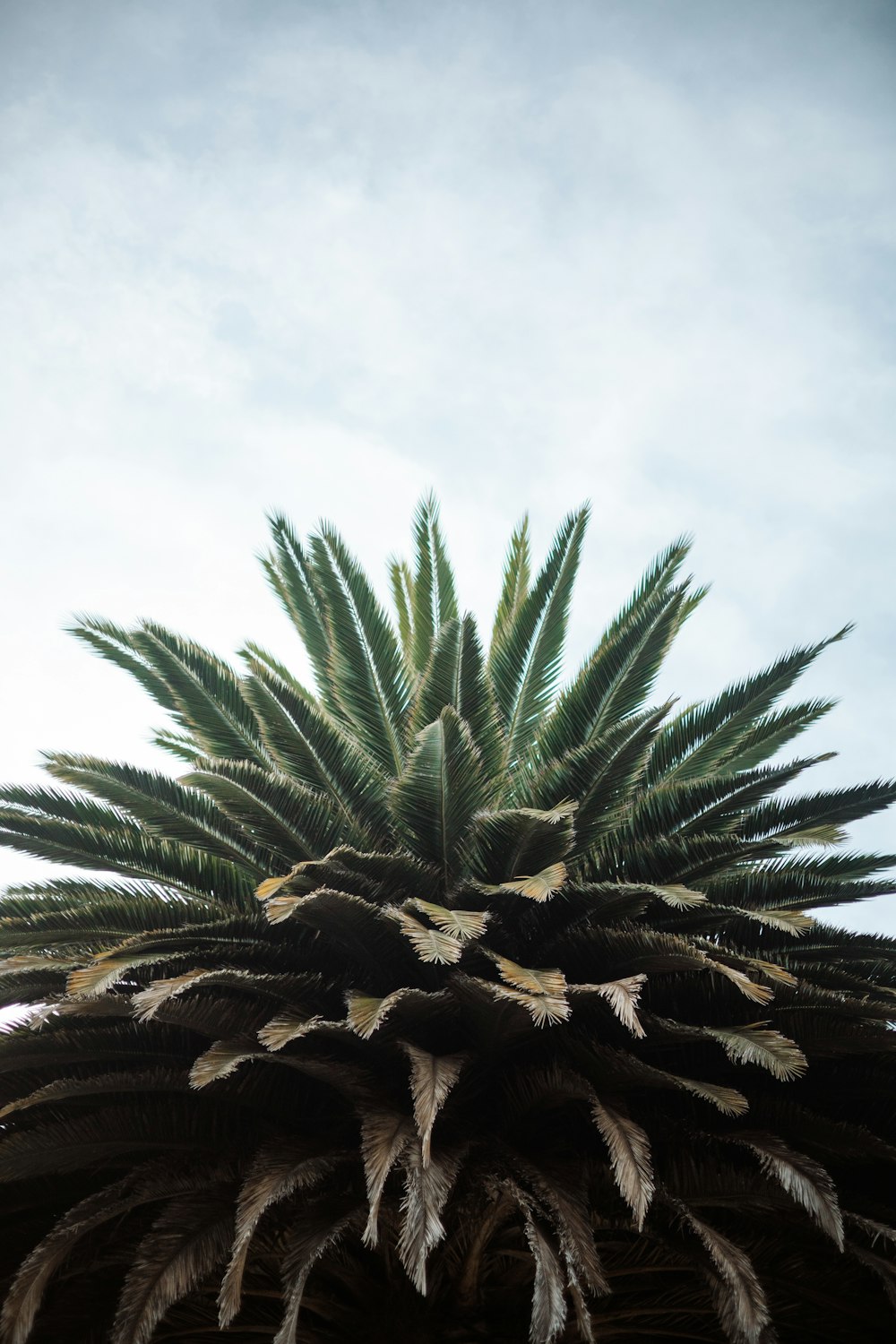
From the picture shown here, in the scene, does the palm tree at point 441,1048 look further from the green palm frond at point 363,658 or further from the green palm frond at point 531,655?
the green palm frond at point 531,655

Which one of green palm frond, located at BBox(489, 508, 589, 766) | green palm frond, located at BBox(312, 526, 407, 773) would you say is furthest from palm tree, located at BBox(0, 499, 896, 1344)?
green palm frond, located at BBox(489, 508, 589, 766)

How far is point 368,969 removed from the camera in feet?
14.3

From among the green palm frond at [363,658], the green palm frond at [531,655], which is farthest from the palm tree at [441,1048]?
the green palm frond at [531,655]

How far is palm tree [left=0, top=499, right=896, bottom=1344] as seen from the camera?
370 centimetres

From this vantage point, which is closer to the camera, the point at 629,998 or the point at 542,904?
the point at 629,998

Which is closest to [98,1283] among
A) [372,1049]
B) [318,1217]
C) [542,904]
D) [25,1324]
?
[25,1324]

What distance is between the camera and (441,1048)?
13.7 feet

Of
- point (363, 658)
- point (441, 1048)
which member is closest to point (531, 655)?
point (363, 658)

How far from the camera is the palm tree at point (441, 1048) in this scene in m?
3.70

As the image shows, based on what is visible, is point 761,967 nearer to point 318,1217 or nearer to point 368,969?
point 368,969

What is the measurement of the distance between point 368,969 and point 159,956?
2.82 feet

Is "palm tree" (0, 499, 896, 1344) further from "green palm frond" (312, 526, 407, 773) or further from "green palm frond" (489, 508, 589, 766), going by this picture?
"green palm frond" (489, 508, 589, 766)

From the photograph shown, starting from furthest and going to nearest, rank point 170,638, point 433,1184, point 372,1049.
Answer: point 170,638, point 372,1049, point 433,1184

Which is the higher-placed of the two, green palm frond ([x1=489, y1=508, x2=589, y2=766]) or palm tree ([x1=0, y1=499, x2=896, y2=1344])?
green palm frond ([x1=489, y1=508, x2=589, y2=766])
